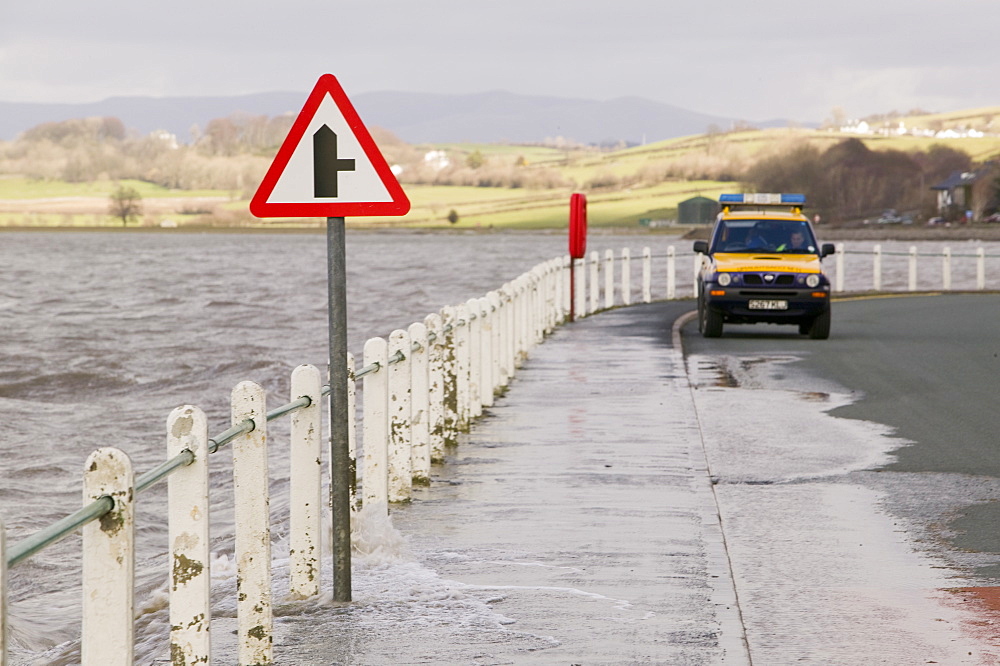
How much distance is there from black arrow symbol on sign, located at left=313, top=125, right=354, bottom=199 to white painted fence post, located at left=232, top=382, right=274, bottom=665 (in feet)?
3.72

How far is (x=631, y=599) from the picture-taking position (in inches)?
276

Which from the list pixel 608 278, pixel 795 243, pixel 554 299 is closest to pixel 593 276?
pixel 608 278

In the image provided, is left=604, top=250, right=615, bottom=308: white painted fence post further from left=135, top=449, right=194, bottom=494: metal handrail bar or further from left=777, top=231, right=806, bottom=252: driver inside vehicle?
left=135, top=449, right=194, bottom=494: metal handrail bar

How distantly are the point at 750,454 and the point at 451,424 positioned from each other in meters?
2.50

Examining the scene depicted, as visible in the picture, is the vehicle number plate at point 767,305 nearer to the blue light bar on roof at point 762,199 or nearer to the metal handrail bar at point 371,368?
the blue light bar on roof at point 762,199

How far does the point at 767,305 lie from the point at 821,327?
39.1 inches

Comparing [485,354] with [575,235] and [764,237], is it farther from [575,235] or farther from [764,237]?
[575,235]

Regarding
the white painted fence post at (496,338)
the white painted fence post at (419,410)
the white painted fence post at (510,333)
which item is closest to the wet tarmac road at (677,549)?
the white painted fence post at (419,410)

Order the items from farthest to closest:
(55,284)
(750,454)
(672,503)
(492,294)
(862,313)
→ (55,284)
(862,313)
(492,294)
(750,454)
(672,503)

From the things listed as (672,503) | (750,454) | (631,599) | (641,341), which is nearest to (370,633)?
(631,599)

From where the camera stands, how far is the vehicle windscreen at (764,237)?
917 inches

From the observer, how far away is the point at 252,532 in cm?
607

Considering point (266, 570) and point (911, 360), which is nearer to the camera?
point (266, 570)

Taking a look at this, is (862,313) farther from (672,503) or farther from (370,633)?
(370,633)
